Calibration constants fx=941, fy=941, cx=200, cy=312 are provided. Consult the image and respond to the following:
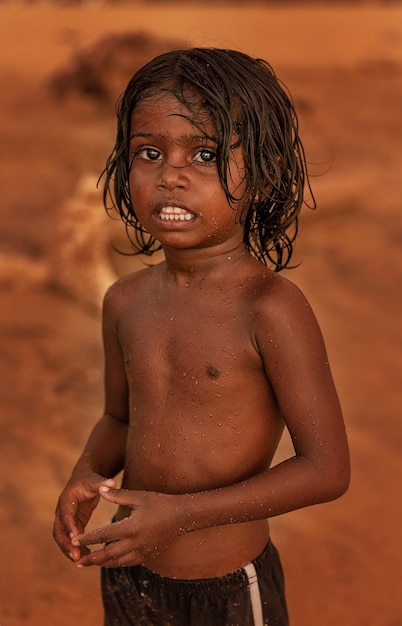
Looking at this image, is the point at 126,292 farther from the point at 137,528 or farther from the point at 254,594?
the point at 254,594

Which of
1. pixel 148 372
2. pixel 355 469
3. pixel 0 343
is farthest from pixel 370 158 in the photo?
pixel 148 372

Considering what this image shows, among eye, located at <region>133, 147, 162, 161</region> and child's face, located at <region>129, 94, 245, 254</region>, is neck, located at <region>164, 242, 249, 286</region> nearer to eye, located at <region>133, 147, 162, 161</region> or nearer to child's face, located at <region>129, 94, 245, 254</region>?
child's face, located at <region>129, 94, 245, 254</region>

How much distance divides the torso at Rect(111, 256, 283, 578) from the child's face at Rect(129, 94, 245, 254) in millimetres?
162

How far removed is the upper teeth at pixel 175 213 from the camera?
5.75ft

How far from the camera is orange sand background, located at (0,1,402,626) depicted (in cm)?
327

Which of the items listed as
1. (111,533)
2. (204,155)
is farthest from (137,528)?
(204,155)

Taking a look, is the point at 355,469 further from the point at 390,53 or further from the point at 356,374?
the point at 390,53

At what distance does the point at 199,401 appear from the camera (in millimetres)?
1884

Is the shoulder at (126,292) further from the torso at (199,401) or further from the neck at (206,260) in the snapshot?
the neck at (206,260)

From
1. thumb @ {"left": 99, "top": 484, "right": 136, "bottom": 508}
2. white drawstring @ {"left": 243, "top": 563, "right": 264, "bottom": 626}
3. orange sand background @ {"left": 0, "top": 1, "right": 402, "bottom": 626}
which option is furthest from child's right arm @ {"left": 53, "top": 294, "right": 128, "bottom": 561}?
orange sand background @ {"left": 0, "top": 1, "right": 402, "bottom": 626}

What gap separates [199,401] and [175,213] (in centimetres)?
39

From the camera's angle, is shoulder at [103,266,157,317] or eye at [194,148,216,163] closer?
eye at [194,148,216,163]

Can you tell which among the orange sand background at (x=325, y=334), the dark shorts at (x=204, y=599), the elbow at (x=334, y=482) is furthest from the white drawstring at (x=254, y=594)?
the orange sand background at (x=325, y=334)

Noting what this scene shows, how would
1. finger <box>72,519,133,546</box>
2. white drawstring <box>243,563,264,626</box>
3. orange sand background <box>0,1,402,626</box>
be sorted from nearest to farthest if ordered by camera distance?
finger <box>72,519,133,546</box>
white drawstring <box>243,563,264,626</box>
orange sand background <box>0,1,402,626</box>
